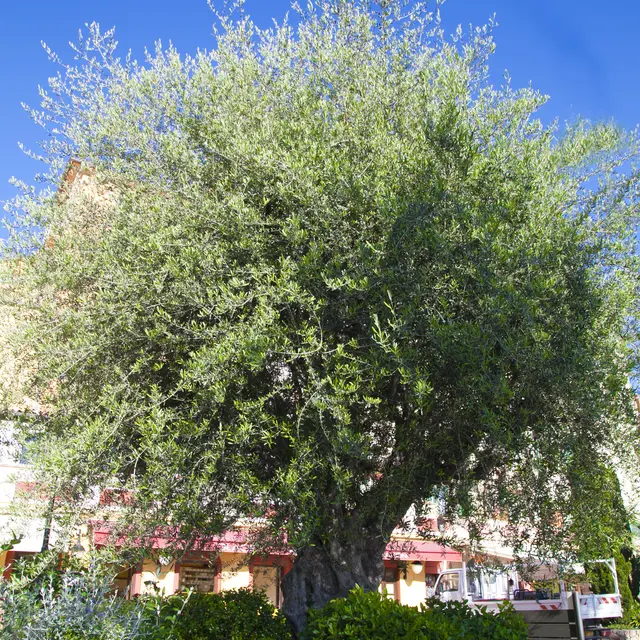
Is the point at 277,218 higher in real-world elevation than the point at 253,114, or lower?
lower

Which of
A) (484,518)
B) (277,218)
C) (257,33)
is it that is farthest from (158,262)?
(484,518)

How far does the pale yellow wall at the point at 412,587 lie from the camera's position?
2570 centimetres

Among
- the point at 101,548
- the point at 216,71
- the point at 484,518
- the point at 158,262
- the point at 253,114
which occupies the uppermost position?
the point at 216,71

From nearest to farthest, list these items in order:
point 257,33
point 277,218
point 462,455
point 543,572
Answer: point 462,455 → point 277,218 → point 257,33 → point 543,572

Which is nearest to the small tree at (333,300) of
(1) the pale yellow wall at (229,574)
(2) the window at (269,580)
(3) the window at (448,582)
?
(2) the window at (269,580)

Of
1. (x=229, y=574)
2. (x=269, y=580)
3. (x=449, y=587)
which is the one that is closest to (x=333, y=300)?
(x=269, y=580)

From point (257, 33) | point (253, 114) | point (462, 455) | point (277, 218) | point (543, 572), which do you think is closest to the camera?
point (462, 455)

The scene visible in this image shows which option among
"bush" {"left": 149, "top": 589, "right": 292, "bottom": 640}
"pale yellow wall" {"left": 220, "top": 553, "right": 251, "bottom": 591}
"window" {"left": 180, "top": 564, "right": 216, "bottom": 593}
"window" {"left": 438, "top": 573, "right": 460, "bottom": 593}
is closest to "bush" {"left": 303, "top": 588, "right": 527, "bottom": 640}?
"bush" {"left": 149, "top": 589, "right": 292, "bottom": 640}

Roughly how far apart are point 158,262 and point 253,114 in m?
3.01

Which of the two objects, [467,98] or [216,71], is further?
[216,71]

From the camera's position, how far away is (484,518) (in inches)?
372

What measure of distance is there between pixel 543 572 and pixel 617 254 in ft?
53.2

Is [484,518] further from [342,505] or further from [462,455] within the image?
[342,505]

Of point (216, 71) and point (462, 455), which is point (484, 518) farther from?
point (216, 71)
